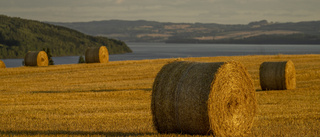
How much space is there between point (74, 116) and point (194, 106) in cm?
543

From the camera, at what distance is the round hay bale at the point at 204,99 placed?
967cm

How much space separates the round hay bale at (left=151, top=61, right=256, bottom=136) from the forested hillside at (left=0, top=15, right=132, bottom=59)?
127910 mm

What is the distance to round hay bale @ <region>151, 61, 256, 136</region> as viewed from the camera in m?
9.67

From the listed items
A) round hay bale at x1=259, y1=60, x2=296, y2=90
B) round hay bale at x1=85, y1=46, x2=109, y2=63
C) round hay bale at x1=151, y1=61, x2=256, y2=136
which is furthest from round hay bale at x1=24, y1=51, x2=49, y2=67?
round hay bale at x1=151, y1=61, x2=256, y2=136

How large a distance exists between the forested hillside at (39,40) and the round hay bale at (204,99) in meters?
128

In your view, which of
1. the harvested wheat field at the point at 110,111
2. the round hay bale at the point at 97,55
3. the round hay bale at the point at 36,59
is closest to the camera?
the harvested wheat field at the point at 110,111

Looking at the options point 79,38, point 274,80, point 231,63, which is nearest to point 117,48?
point 79,38

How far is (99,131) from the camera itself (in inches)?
431

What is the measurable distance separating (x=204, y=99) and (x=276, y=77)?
12.9 metres

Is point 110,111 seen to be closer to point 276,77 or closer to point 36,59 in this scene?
point 276,77

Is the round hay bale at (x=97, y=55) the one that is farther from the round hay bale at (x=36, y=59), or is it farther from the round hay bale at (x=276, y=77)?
the round hay bale at (x=276, y=77)

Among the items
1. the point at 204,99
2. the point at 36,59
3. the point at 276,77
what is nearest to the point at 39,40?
the point at 36,59

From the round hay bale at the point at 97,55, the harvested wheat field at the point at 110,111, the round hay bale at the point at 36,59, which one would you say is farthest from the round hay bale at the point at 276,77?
the round hay bale at the point at 36,59

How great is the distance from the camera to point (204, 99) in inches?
380
